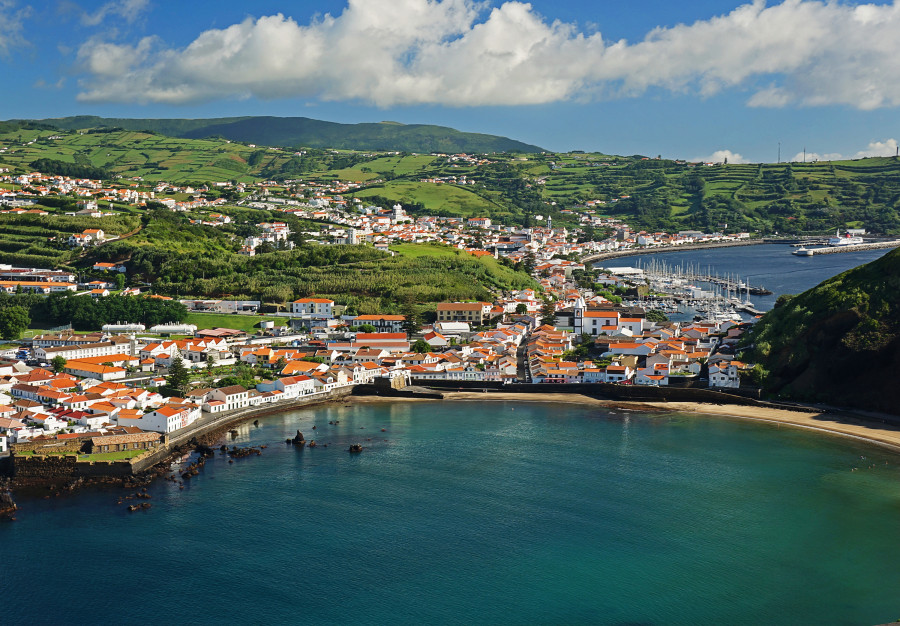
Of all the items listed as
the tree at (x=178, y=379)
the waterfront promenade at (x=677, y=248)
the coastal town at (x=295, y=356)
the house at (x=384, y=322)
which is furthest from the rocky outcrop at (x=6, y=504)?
the waterfront promenade at (x=677, y=248)

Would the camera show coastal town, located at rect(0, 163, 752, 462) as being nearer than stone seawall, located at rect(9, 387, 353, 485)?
No

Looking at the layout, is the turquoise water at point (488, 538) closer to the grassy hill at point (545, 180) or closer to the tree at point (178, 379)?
the tree at point (178, 379)

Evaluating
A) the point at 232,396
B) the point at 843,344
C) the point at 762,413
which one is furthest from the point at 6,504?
the point at 843,344

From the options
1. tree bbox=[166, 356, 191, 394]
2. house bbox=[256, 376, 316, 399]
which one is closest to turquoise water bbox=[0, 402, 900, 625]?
house bbox=[256, 376, 316, 399]

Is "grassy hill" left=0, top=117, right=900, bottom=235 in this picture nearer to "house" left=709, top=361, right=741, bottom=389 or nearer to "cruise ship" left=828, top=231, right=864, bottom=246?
"cruise ship" left=828, top=231, right=864, bottom=246

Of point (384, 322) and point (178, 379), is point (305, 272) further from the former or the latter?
point (178, 379)
